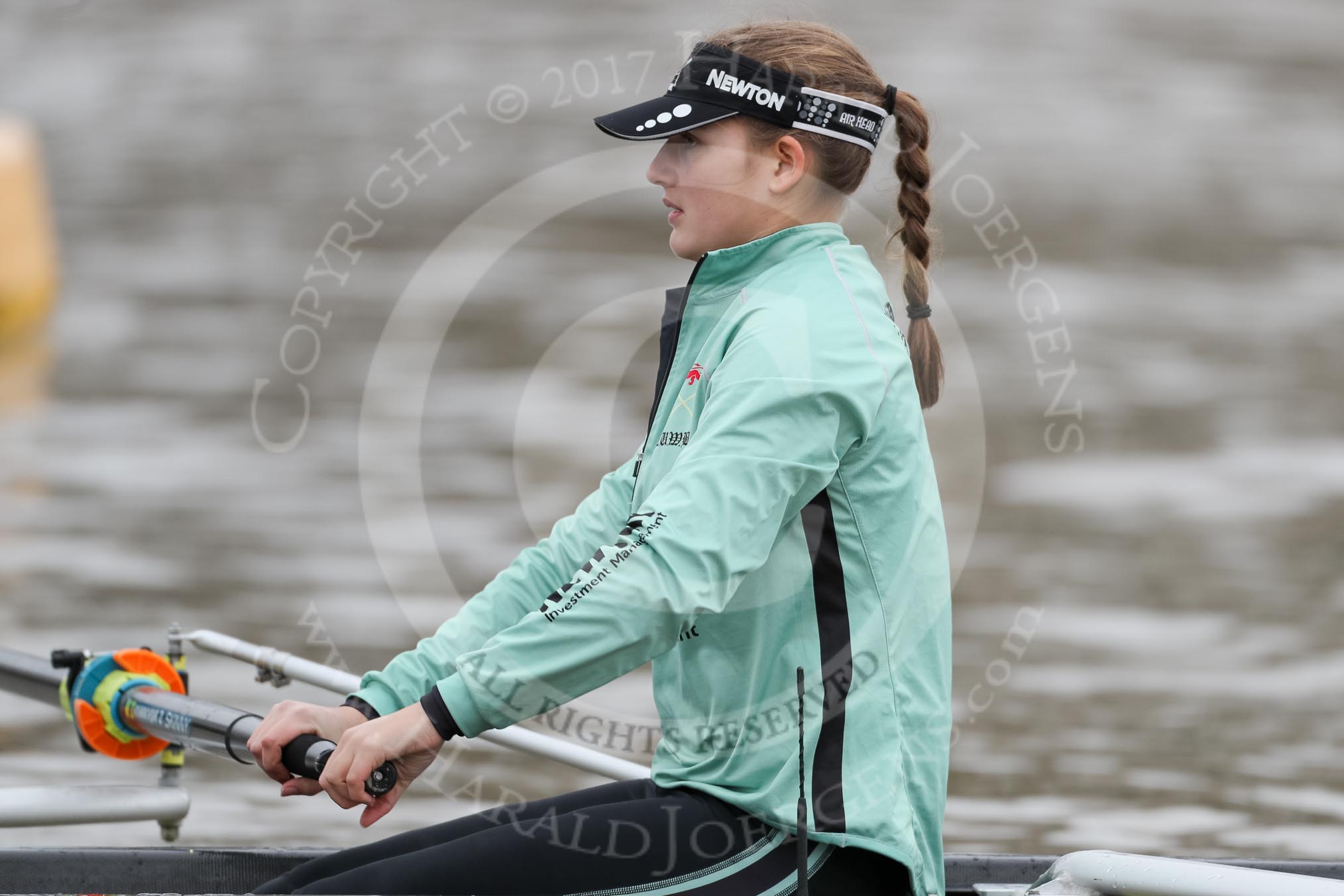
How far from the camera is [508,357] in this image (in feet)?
28.3

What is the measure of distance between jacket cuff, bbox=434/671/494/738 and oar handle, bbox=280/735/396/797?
0.10 meters

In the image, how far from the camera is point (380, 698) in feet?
7.11

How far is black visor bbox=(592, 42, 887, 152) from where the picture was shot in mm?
2021

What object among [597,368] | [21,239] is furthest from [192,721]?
[21,239]

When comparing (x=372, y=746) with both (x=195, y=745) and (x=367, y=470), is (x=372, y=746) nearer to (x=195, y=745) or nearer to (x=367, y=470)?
(x=195, y=745)

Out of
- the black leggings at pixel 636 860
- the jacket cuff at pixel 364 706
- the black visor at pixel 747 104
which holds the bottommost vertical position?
the black leggings at pixel 636 860

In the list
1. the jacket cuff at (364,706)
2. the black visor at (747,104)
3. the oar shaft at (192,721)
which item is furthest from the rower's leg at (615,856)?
the black visor at (747,104)

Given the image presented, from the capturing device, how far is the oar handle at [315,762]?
1.85 meters

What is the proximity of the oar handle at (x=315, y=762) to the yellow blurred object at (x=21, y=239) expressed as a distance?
7574 millimetres

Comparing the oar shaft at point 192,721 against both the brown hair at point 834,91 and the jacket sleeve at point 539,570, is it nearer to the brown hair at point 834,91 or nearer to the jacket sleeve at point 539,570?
the jacket sleeve at point 539,570

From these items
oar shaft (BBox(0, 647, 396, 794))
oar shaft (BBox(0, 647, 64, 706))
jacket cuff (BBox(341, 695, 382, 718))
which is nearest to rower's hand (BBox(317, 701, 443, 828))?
jacket cuff (BBox(341, 695, 382, 718))

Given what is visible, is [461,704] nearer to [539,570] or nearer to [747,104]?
[539,570]

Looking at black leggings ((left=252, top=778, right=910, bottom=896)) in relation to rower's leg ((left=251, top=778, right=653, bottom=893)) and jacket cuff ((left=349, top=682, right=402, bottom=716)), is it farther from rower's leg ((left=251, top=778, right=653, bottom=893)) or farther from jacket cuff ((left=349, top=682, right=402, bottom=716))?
jacket cuff ((left=349, top=682, right=402, bottom=716))

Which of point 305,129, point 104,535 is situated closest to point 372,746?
point 104,535
